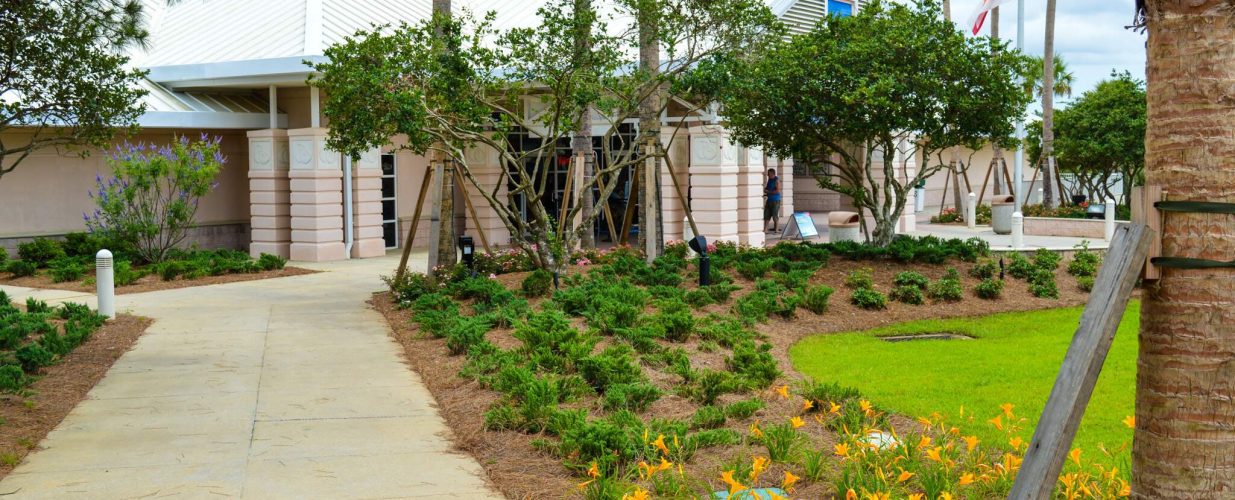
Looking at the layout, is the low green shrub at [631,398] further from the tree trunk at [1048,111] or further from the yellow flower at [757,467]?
the tree trunk at [1048,111]

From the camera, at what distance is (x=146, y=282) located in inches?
666

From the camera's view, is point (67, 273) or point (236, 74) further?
point (236, 74)

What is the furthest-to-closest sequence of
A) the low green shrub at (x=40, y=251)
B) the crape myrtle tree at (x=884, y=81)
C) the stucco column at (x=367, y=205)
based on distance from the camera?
the stucco column at (x=367, y=205) < the low green shrub at (x=40, y=251) < the crape myrtle tree at (x=884, y=81)

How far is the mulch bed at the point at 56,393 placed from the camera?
7.40 meters

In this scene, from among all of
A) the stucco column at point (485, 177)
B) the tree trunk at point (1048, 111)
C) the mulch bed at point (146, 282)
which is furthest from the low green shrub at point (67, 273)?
the tree trunk at point (1048, 111)

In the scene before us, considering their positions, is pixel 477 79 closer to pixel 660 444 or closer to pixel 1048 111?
pixel 660 444

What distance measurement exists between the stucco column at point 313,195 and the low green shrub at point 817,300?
1070 cm

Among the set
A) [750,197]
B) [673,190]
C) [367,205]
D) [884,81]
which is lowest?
[367,205]

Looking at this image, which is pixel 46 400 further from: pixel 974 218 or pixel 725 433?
pixel 974 218

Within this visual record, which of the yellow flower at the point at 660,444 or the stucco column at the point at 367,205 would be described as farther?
the stucco column at the point at 367,205

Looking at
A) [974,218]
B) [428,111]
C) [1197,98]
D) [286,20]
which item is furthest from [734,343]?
[974,218]

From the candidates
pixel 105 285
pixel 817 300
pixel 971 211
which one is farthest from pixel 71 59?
pixel 971 211

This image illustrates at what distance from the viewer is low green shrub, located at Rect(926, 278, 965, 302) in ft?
47.3

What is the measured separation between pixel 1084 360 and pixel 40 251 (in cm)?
1868
